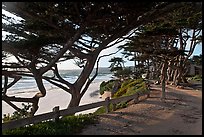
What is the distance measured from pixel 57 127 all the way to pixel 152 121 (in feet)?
9.18

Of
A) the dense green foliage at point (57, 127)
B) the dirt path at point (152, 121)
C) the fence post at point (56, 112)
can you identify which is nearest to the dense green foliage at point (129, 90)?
the dirt path at point (152, 121)

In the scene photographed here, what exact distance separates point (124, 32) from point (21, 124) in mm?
3326

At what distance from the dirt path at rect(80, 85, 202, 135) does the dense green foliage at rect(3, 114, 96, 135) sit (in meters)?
0.26

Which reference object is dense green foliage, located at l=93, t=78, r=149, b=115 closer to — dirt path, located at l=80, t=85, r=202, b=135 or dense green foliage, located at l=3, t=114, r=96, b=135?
dirt path, located at l=80, t=85, r=202, b=135

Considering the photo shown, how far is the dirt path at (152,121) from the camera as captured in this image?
6.84 metres

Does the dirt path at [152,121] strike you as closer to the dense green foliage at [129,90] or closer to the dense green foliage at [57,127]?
the dense green foliage at [57,127]

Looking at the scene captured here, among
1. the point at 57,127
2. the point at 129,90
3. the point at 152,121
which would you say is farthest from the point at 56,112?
the point at 129,90

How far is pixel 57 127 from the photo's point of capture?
6.92m

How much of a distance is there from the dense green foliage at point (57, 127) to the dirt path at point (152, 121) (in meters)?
0.26

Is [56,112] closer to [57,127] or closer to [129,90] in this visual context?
[57,127]

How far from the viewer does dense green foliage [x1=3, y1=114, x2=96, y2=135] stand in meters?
6.44

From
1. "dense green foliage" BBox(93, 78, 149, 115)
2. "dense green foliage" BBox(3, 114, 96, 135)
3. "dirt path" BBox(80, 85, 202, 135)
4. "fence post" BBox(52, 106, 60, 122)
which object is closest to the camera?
"dense green foliage" BBox(3, 114, 96, 135)

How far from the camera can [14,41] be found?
720 centimetres

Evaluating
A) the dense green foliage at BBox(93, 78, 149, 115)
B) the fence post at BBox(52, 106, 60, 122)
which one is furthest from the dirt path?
the dense green foliage at BBox(93, 78, 149, 115)
